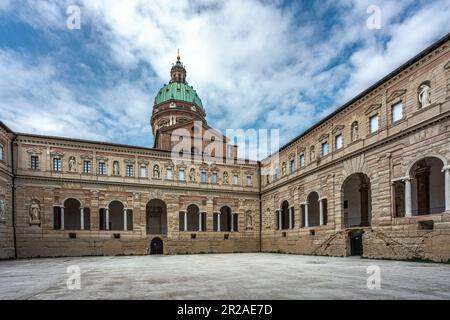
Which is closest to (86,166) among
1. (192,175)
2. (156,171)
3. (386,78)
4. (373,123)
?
(156,171)

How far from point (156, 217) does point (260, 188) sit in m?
14.2

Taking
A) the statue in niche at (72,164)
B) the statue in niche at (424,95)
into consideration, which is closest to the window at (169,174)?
the statue in niche at (72,164)

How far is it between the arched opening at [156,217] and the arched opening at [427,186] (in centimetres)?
2712

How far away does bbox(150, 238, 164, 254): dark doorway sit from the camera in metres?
36.5

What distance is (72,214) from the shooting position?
35.7 m

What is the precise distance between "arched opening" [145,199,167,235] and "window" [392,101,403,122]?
27159 millimetres

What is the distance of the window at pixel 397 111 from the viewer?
70.3 ft

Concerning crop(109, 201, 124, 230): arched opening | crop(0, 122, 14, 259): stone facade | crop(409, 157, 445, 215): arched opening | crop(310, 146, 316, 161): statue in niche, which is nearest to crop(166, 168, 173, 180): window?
crop(109, 201, 124, 230): arched opening

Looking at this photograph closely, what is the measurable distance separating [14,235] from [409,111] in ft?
115

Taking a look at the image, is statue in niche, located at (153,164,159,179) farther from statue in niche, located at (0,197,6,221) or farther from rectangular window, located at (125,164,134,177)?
statue in niche, located at (0,197,6,221)

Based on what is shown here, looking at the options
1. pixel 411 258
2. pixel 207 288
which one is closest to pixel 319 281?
pixel 207 288
